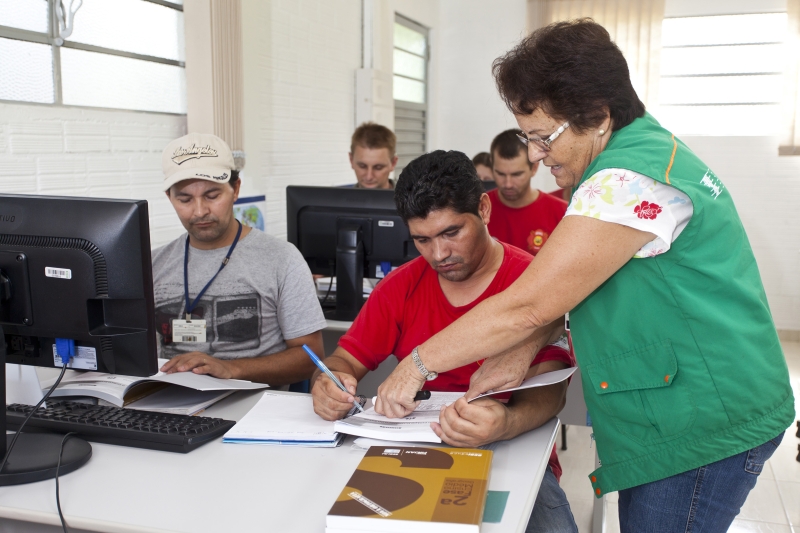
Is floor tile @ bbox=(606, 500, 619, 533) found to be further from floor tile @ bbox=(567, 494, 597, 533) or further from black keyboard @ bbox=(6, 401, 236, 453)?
black keyboard @ bbox=(6, 401, 236, 453)

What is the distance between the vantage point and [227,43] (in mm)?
3135

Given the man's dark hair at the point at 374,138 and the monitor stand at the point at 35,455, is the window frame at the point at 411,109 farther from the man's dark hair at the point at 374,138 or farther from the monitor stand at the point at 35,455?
the monitor stand at the point at 35,455

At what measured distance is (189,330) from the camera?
202 cm

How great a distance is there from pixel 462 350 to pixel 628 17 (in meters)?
4.96

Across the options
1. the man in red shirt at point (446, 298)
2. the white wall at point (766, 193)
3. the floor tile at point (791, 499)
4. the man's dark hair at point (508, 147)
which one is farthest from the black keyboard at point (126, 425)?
the white wall at point (766, 193)

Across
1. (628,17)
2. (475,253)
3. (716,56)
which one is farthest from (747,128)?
(475,253)

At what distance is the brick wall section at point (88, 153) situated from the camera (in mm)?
2258

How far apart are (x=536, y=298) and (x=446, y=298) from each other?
57 centimetres

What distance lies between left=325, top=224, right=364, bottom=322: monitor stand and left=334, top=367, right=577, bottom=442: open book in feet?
3.79

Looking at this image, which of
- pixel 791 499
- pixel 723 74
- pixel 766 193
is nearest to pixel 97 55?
pixel 791 499

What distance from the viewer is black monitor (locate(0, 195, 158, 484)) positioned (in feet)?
4.21

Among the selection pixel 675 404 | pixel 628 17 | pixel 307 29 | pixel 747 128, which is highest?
pixel 628 17

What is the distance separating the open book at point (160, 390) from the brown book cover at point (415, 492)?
52cm

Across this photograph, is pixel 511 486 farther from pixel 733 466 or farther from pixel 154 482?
pixel 154 482
